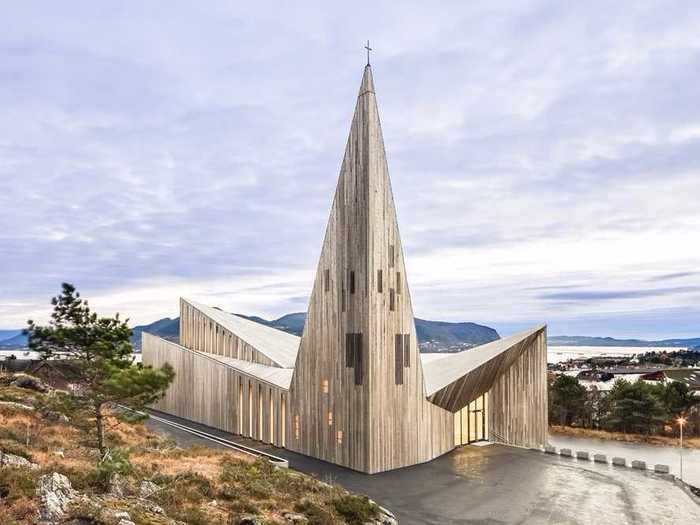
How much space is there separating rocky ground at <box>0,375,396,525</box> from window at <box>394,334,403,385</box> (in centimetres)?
606

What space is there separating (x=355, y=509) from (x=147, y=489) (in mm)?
5110

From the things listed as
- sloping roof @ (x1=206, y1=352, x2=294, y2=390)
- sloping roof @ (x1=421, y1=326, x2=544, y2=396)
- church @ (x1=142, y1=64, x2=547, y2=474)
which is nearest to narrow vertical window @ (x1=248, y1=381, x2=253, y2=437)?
church @ (x1=142, y1=64, x2=547, y2=474)

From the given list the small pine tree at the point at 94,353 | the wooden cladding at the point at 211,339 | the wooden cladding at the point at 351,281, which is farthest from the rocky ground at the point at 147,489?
the wooden cladding at the point at 211,339

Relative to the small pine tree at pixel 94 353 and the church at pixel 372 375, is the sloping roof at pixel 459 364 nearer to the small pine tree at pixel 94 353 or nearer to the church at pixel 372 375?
the church at pixel 372 375

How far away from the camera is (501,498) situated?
53.5 feet

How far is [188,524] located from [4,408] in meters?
14.8

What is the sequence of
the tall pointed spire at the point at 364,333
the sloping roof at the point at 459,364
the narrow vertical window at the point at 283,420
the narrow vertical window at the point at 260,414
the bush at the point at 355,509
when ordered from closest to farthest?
the bush at the point at 355,509 < the tall pointed spire at the point at 364,333 < the sloping roof at the point at 459,364 < the narrow vertical window at the point at 283,420 < the narrow vertical window at the point at 260,414

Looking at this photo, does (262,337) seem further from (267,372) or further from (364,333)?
(364,333)

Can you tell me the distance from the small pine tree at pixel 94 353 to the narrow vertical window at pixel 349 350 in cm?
745

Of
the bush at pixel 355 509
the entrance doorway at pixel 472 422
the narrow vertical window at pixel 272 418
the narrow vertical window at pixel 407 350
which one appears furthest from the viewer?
the entrance doorway at pixel 472 422

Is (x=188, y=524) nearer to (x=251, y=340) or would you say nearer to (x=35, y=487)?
(x=35, y=487)

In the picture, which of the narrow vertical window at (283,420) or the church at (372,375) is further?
the narrow vertical window at (283,420)

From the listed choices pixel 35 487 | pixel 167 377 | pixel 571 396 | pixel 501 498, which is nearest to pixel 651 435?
pixel 571 396

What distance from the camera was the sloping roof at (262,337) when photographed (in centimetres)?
3077
